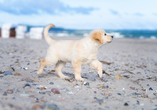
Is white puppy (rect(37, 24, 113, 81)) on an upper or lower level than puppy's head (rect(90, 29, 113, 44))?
lower

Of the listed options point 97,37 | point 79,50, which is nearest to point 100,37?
point 97,37

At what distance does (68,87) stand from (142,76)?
2680mm

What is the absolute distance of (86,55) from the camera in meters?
3.85

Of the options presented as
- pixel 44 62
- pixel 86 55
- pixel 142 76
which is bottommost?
pixel 142 76

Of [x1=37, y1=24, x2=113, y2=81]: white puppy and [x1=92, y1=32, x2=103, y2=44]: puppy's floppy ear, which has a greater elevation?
[x1=92, y1=32, x2=103, y2=44]: puppy's floppy ear

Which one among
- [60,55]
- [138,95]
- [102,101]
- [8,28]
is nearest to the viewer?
[102,101]

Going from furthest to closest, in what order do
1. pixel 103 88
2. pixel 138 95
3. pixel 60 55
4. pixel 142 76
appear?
pixel 142 76
pixel 60 55
pixel 103 88
pixel 138 95

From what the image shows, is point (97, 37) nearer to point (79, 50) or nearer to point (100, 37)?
point (100, 37)

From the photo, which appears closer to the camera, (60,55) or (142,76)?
(60,55)

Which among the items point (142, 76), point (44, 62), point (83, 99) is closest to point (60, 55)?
point (44, 62)

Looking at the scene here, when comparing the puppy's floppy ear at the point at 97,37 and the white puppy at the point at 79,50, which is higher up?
the puppy's floppy ear at the point at 97,37

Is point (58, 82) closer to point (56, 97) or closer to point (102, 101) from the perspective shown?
point (56, 97)

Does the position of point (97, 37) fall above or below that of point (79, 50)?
above

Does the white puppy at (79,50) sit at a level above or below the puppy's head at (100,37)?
below
